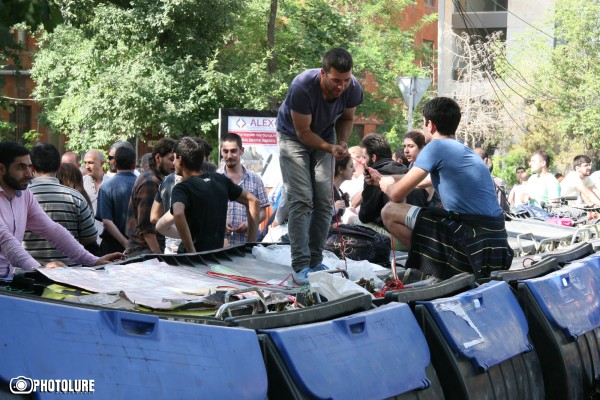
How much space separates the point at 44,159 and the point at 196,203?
1.29 meters

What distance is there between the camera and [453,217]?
7406mm

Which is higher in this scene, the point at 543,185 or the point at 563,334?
the point at 563,334

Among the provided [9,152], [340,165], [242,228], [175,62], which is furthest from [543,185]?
[175,62]

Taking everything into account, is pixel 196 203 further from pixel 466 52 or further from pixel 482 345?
pixel 466 52

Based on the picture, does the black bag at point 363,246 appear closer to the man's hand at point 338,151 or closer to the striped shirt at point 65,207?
the man's hand at point 338,151

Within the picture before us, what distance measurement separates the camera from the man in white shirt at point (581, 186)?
1820cm

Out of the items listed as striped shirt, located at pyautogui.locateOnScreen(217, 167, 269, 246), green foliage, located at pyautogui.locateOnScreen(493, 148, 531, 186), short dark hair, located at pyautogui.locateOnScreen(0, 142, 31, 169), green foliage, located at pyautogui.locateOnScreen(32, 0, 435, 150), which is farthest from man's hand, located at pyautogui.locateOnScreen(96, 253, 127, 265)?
green foliage, located at pyautogui.locateOnScreen(493, 148, 531, 186)

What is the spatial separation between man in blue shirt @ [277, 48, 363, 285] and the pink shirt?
5.08 feet

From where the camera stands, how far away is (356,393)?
4.47 metres

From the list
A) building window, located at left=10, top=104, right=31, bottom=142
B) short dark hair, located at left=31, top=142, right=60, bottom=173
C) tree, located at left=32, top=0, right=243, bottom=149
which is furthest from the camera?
building window, located at left=10, top=104, right=31, bottom=142

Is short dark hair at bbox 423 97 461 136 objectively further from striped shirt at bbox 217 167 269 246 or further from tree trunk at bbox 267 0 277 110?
tree trunk at bbox 267 0 277 110

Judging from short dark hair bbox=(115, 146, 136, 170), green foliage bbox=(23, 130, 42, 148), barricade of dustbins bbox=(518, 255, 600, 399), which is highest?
short dark hair bbox=(115, 146, 136, 170)

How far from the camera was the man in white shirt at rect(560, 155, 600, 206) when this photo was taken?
18203mm

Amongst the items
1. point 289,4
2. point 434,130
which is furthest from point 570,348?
point 289,4
